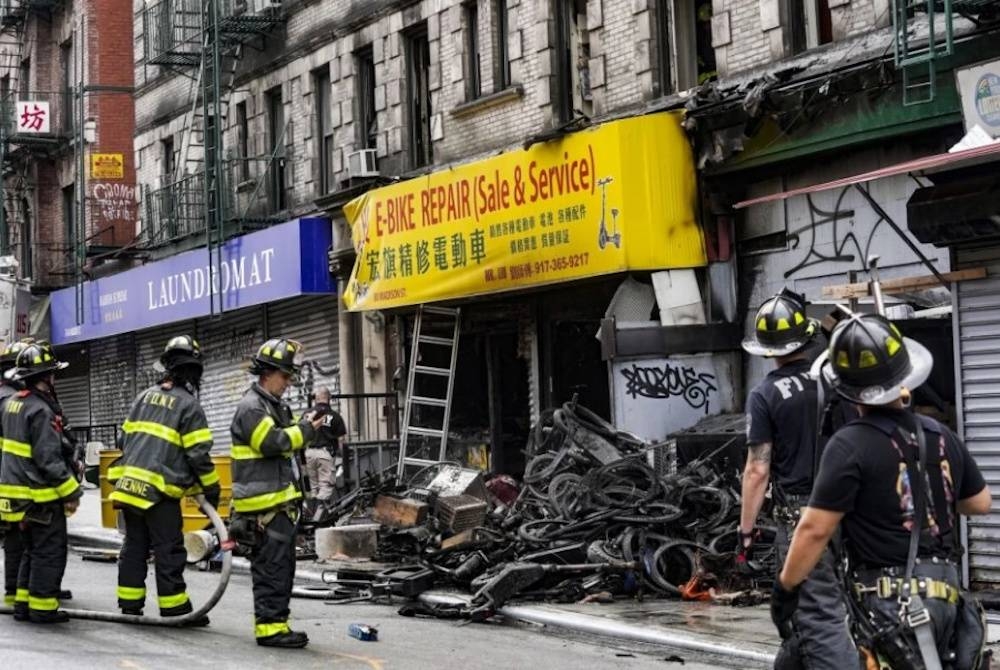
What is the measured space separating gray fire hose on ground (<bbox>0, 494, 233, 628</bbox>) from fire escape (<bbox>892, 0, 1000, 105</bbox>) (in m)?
6.24

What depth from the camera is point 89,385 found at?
115 feet

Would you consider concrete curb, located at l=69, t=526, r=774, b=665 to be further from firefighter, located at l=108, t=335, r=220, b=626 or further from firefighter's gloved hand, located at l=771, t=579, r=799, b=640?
firefighter's gloved hand, located at l=771, t=579, r=799, b=640

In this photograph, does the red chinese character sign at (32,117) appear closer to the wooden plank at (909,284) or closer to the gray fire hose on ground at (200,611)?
the gray fire hose on ground at (200,611)

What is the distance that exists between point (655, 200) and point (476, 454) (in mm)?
5856

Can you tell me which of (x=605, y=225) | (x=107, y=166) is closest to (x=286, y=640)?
(x=605, y=225)

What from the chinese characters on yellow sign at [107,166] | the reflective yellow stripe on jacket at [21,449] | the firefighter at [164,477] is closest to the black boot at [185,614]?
the firefighter at [164,477]

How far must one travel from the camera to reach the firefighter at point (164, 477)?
10.9m

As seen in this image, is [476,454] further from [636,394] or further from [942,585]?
[942,585]

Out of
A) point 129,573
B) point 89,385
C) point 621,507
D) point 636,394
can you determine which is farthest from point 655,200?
point 89,385

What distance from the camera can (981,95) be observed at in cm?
1255

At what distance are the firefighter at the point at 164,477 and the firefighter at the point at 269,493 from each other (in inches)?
28.1

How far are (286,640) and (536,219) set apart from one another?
8.41m

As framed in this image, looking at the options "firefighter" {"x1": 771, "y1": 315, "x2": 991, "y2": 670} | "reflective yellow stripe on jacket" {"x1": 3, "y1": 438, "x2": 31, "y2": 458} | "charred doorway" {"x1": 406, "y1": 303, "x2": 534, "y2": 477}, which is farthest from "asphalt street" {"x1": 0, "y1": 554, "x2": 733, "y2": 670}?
"charred doorway" {"x1": 406, "y1": 303, "x2": 534, "y2": 477}

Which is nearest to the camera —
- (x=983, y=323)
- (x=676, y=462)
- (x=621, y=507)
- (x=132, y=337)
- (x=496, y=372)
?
(x=983, y=323)
